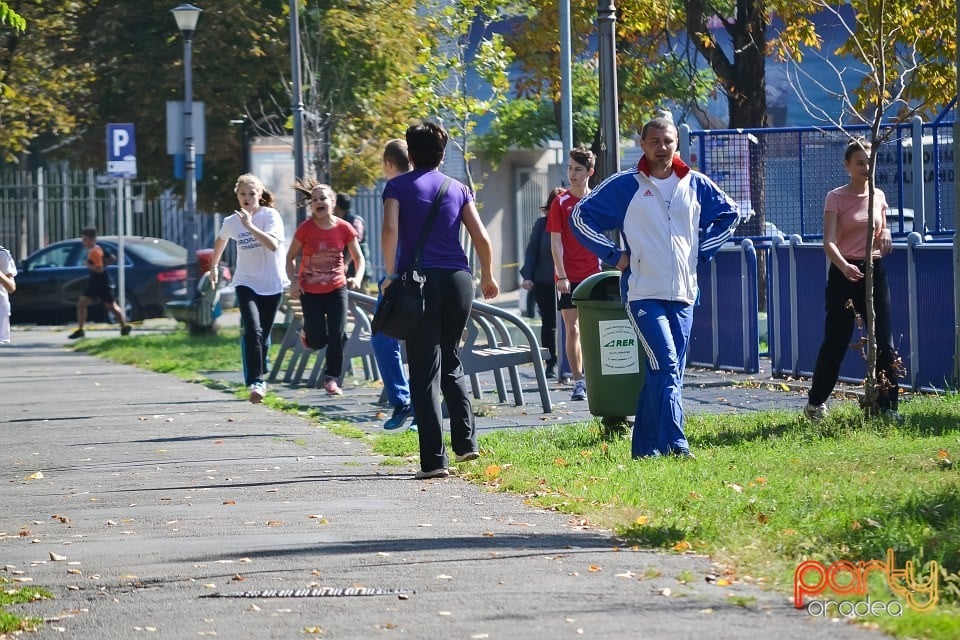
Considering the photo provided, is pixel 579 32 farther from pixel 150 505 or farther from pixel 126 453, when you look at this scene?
pixel 150 505

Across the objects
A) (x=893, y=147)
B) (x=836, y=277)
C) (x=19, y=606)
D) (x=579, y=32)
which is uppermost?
(x=579, y=32)

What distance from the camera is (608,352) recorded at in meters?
10.5

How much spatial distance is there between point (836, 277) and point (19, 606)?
597 centimetres

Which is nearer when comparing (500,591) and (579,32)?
(500,591)

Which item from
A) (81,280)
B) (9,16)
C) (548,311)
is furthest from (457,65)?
(9,16)

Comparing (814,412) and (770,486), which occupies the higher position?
(814,412)

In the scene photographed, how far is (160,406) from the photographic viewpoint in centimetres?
1449

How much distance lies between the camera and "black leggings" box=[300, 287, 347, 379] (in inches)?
555

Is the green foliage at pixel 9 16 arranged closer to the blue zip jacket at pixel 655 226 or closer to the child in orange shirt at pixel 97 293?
the blue zip jacket at pixel 655 226

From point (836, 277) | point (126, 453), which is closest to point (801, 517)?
point (836, 277)

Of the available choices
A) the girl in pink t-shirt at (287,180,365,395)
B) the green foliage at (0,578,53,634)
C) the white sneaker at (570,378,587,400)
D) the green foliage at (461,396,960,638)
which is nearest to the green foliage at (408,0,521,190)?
the girl in pink t-shirt at (287,180,365,395)

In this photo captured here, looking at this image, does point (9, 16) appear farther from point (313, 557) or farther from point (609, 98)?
point (313, 557)

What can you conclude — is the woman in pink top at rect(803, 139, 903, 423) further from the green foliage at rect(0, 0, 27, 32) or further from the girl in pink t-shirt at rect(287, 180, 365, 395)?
the green foliage at rect(0, 0, 27, 32)

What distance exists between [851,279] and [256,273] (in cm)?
518
